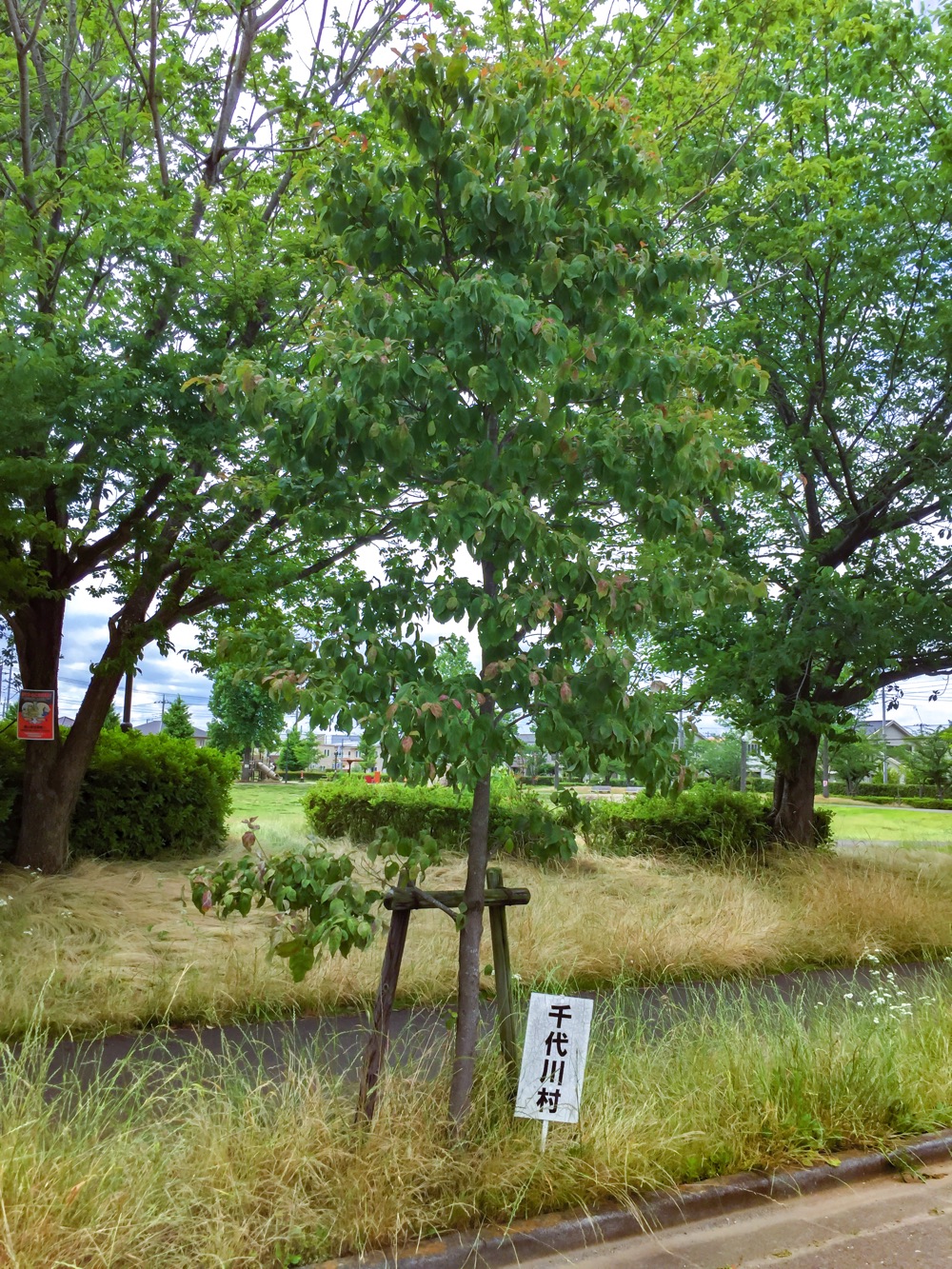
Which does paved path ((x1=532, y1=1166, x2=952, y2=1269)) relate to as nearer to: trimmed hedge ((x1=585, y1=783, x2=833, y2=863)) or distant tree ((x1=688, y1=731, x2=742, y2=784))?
trimmed hedge ((x1=585, y1=783, x2=833, y2=863))

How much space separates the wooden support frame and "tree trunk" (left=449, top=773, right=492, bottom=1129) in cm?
7

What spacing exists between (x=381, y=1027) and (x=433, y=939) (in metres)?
3.13

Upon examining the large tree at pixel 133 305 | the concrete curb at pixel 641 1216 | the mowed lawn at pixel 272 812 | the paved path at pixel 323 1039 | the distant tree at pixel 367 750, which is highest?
the large tree at pixel 133 305

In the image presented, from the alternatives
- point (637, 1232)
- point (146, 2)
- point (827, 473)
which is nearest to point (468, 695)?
point (637, 1232)

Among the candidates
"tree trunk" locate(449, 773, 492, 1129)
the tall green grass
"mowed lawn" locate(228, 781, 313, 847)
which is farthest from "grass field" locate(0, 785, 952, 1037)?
"mowed lawn" locate(228, 781, 313, 847)

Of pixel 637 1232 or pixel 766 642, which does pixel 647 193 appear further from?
pixel 766 642

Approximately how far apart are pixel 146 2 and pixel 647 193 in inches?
270

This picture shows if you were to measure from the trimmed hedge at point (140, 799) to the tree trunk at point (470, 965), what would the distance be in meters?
7.13

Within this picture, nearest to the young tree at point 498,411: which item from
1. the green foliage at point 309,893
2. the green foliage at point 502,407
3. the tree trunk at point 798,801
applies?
the green foliage at point 502,407

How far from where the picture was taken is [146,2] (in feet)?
27.0

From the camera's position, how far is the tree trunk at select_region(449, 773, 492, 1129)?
3730mm

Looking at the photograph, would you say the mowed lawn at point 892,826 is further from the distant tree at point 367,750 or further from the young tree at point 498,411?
the distant tree at point 367,750

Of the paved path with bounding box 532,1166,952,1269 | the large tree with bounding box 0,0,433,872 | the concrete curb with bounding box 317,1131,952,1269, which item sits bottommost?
the paved path with bounding box 532,1166,952,1269

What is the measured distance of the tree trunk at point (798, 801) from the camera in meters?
12.3
